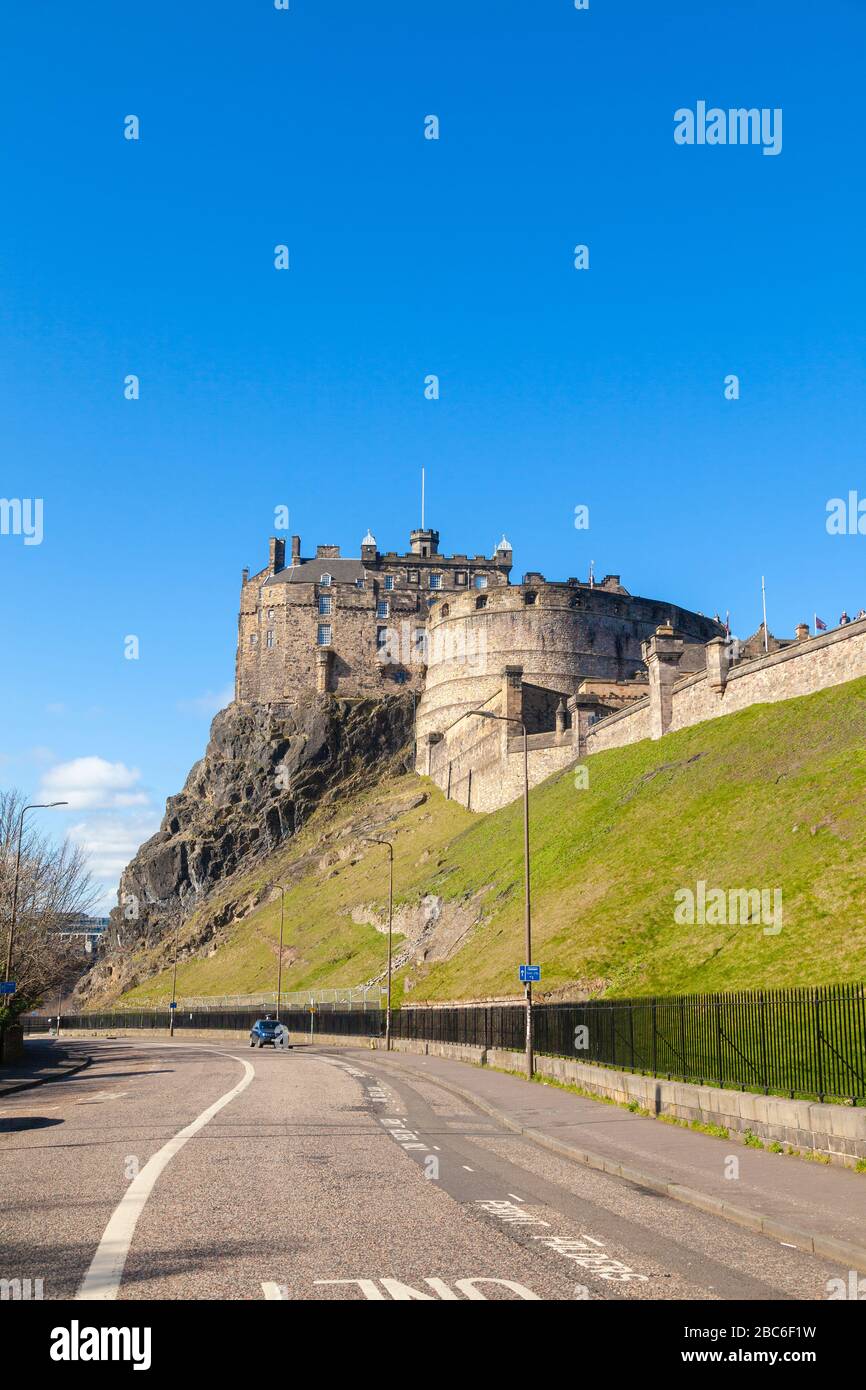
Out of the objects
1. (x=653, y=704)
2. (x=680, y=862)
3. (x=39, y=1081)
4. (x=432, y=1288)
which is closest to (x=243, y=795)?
(x=653, y=704)

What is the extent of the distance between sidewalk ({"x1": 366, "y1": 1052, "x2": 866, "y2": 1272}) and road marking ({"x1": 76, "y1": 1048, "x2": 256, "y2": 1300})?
209 inches

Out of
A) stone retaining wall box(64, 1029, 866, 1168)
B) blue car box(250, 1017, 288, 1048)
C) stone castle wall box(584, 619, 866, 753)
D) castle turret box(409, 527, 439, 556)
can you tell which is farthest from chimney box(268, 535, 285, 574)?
stone retaining wall box(64, 1029, 866, 1168)

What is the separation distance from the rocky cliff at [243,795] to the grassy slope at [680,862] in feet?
136

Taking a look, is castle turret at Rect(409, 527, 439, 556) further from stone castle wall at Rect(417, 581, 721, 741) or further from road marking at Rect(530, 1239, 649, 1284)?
road marking at Rect(530, 1239, 649, 1284)

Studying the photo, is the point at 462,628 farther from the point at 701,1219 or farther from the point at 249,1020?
the point at 701,1219

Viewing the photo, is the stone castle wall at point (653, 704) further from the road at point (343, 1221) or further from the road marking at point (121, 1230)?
the road marking at point (121, 1230)

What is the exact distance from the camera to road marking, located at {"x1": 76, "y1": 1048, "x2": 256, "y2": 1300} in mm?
8156

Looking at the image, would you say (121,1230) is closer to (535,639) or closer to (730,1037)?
(730,1037)

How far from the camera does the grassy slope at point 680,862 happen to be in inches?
1320

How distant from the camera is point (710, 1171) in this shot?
1484 centimetres

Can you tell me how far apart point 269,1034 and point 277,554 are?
8512cm

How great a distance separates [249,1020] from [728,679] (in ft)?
125

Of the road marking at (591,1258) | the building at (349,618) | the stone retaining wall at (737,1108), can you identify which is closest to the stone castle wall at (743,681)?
the stone retaining wall at (737,1108)

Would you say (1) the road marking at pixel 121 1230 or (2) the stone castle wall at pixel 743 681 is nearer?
(1) the road marking at pixel 121 1230
